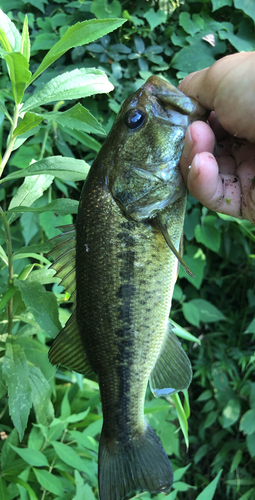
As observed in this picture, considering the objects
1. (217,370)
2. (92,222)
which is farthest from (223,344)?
(92,222)

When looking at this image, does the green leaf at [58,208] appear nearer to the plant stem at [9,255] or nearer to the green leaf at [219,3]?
the plant stem at [9,255]

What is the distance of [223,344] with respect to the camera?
2311 millimetres

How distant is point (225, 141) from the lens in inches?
37.8

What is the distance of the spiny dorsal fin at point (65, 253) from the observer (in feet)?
2.98

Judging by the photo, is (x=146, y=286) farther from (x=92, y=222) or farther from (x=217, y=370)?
(x=217, y=370)

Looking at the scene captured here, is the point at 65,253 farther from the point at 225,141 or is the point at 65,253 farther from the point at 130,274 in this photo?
the point at 225,141

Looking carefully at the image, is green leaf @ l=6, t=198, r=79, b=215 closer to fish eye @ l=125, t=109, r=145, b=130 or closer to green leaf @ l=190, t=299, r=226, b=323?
fish eye @ l=125, t=109, r=145, b=130

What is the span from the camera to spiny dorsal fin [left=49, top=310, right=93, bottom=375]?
94 cm

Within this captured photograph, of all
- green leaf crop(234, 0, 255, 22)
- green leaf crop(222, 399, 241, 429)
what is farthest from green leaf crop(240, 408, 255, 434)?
green leaf crop(234, 0, 255, 22)

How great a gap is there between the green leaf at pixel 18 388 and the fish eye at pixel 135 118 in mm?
715

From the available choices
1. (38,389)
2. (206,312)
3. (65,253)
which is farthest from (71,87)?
(206,312)

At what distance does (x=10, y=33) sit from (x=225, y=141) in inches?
25.0

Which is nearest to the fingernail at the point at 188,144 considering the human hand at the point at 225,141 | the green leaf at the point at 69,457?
the human hand at the point at 225,141

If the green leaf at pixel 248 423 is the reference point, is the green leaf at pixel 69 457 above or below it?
above
